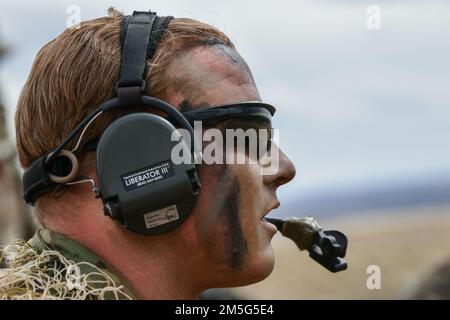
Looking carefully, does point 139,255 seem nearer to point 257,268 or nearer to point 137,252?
point 137,252

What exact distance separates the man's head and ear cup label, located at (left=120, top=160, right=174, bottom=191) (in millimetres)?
149

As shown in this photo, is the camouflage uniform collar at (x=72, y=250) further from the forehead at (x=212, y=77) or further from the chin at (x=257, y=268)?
the forehead at (x=212, y=77)

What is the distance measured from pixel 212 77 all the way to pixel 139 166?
451 millimetres

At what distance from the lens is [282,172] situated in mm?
3453

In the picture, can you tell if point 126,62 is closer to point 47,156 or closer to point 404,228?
point 47,156

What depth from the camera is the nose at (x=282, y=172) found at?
3423 mm

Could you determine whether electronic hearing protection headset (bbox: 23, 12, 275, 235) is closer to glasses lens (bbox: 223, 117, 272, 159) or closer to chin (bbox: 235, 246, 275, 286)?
glasses lens (bbox: 223, 117, 272, 159)

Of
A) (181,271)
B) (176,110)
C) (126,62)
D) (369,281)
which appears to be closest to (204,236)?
(181,271)

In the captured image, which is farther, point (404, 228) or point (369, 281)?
point (404, 228)

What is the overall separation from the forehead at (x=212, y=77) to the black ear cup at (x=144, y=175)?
0.74 ft

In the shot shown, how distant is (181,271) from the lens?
130 inches

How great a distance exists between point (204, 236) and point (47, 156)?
0.60m

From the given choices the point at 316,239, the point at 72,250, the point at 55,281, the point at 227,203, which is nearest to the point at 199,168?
the point at 227,203

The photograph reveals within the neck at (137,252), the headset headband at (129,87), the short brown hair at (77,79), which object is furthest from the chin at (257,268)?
the short brown hair at (77,79)
